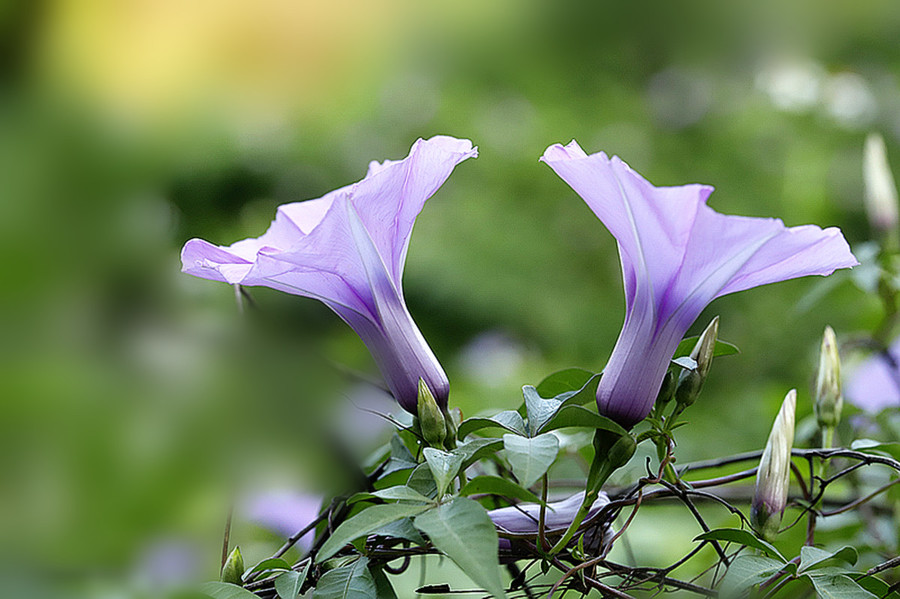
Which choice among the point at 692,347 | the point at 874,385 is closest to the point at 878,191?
the point at 874,385

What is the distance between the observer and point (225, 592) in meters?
0.25

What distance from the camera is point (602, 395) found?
0.91 feet

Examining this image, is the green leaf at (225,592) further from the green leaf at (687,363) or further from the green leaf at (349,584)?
the green leaf at (687,363)

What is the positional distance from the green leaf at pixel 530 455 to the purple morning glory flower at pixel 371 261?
7 centimetres

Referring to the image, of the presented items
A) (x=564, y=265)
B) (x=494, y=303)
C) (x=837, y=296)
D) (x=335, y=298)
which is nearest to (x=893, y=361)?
(x=837, y=296)

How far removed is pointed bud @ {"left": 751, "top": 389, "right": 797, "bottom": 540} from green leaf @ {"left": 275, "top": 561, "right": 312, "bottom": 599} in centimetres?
17

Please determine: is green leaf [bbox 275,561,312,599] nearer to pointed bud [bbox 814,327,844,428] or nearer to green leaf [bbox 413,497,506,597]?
green leaf [bbox 413,497,506,597]

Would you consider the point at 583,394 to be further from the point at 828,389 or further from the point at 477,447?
the point at 828,389

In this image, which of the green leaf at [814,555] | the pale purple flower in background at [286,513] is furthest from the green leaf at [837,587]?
the pale purple flower in background at [286,513]

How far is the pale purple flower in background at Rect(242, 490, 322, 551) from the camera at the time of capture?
409 millimetres

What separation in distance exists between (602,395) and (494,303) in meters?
1.51

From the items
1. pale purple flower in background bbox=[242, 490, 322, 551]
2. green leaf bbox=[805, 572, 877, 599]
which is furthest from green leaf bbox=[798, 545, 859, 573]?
pale purple flower in background bbox=[242, 490, 322, 551]

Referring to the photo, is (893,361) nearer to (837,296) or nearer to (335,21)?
(837,296)

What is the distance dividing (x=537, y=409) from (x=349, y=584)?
86mm
